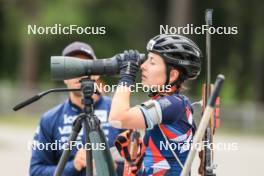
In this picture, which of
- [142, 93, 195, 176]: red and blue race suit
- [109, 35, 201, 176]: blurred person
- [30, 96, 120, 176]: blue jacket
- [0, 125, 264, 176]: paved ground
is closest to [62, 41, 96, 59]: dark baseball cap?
[30, 96, 120, 176]: blue jacket

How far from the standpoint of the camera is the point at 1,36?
40.5 m

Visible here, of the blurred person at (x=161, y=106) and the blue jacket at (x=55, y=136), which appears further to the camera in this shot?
the blue jacket at (x=55, y=136)

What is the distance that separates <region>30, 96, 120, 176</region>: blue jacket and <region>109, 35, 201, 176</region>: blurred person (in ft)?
3.59

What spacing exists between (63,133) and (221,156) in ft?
33.0

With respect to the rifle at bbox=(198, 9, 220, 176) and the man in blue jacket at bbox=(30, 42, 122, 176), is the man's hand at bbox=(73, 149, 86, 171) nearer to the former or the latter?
the man in blue jacket at bbox=(30, 42, 122, 176)

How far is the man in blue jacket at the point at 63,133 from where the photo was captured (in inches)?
194

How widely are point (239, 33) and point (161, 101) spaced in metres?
27.4

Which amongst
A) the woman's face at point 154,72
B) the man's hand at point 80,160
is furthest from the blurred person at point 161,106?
the man's hand at point 80,160

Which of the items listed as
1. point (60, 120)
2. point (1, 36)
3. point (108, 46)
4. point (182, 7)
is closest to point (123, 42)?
point (108, 46)

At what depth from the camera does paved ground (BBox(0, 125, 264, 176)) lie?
488 inches

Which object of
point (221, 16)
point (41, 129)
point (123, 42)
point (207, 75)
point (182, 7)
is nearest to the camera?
point (207, 75)

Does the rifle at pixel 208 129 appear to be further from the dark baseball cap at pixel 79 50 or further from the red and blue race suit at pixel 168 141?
the dark baseball cap at pixel 79 50

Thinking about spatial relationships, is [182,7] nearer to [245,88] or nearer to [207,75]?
[245,88]

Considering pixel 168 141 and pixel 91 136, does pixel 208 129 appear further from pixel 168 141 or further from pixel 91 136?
pixel 91 136
